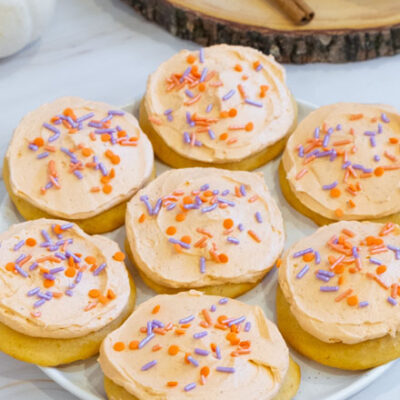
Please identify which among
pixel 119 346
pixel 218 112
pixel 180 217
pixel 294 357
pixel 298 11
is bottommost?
pixel 294 357

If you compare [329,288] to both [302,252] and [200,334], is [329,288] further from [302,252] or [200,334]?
[200,334]

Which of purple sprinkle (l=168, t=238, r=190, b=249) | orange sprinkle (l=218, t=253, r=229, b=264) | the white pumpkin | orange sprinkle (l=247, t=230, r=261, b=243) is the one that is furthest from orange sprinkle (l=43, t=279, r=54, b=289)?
the white pumpkin

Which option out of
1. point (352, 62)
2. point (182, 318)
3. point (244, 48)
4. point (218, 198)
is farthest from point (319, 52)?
point (182, 318)

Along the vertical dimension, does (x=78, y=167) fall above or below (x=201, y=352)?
above

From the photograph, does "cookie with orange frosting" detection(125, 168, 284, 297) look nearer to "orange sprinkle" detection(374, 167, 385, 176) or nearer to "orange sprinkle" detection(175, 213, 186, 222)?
"orange sprinkle" detection(175, 213, 186, 222)

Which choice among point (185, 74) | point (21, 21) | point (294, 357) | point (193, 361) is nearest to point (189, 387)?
point (193, 361)

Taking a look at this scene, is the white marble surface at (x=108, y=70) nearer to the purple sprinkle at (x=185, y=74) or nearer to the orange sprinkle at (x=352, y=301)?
the purple sprinkle at (x=185, y=74)
